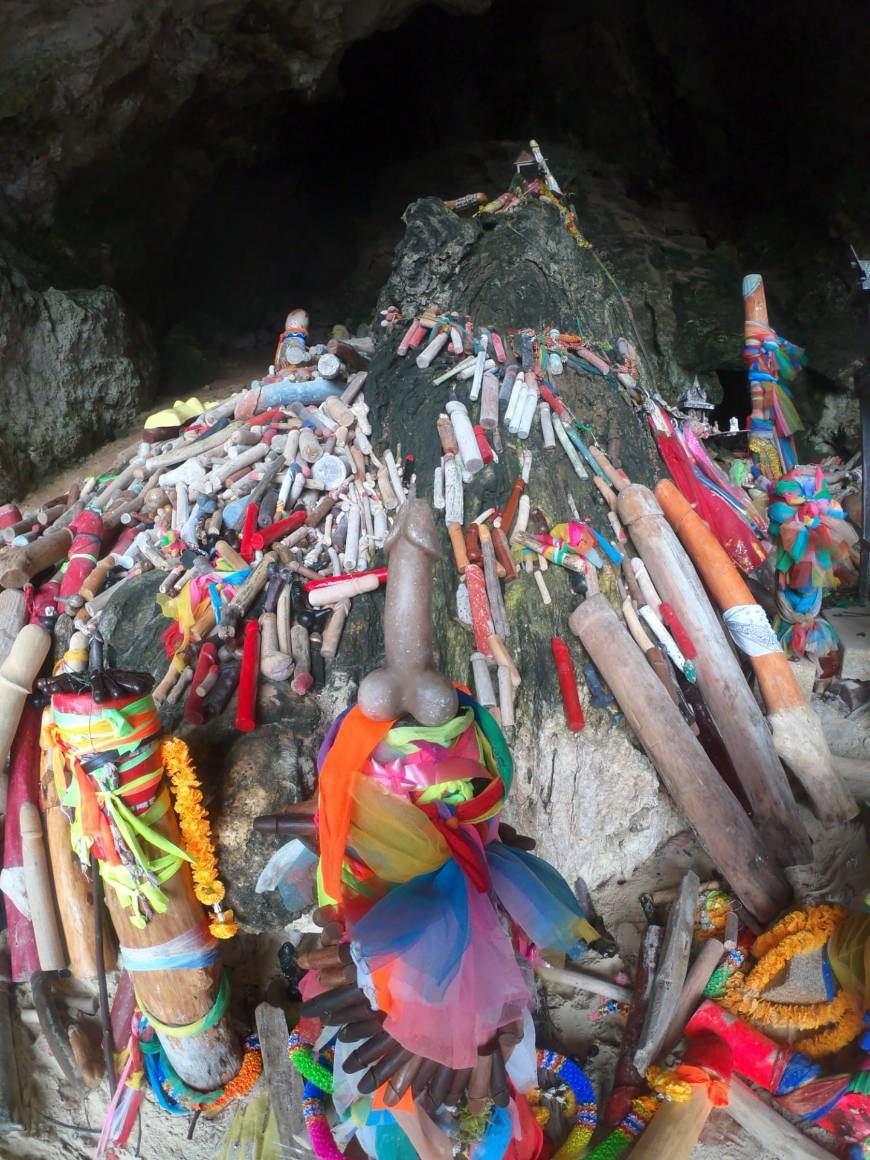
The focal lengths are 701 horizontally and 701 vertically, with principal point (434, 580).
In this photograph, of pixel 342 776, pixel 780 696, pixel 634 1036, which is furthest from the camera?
pixel 780 696

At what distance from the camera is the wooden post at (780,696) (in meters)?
3.60

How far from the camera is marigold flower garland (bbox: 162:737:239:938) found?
232 cm

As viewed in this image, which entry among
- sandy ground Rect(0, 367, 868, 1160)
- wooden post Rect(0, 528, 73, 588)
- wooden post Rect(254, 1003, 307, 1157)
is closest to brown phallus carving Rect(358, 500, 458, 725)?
wooden post Rect(254, 1003, 307, 1157)

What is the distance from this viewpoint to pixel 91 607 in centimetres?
363

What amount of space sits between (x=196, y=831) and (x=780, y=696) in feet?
9.70

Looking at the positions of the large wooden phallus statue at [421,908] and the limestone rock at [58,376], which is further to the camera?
the limestone rock at [58,376]

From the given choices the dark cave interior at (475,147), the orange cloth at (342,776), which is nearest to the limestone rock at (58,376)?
the dark cave interior at (475,147)

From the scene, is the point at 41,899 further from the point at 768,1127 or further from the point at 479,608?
the point at 768,1127

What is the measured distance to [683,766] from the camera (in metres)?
3.20

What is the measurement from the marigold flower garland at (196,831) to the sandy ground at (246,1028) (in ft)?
2.06

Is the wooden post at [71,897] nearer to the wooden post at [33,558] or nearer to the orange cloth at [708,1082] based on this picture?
the wooden post at [33,558]

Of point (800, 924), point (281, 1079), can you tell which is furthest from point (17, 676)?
point (800, 924)

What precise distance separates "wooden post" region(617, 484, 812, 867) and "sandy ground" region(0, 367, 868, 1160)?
26cm

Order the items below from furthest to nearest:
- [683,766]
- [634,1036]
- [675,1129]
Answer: [683,766]
[634,1036]
[675,1129]
